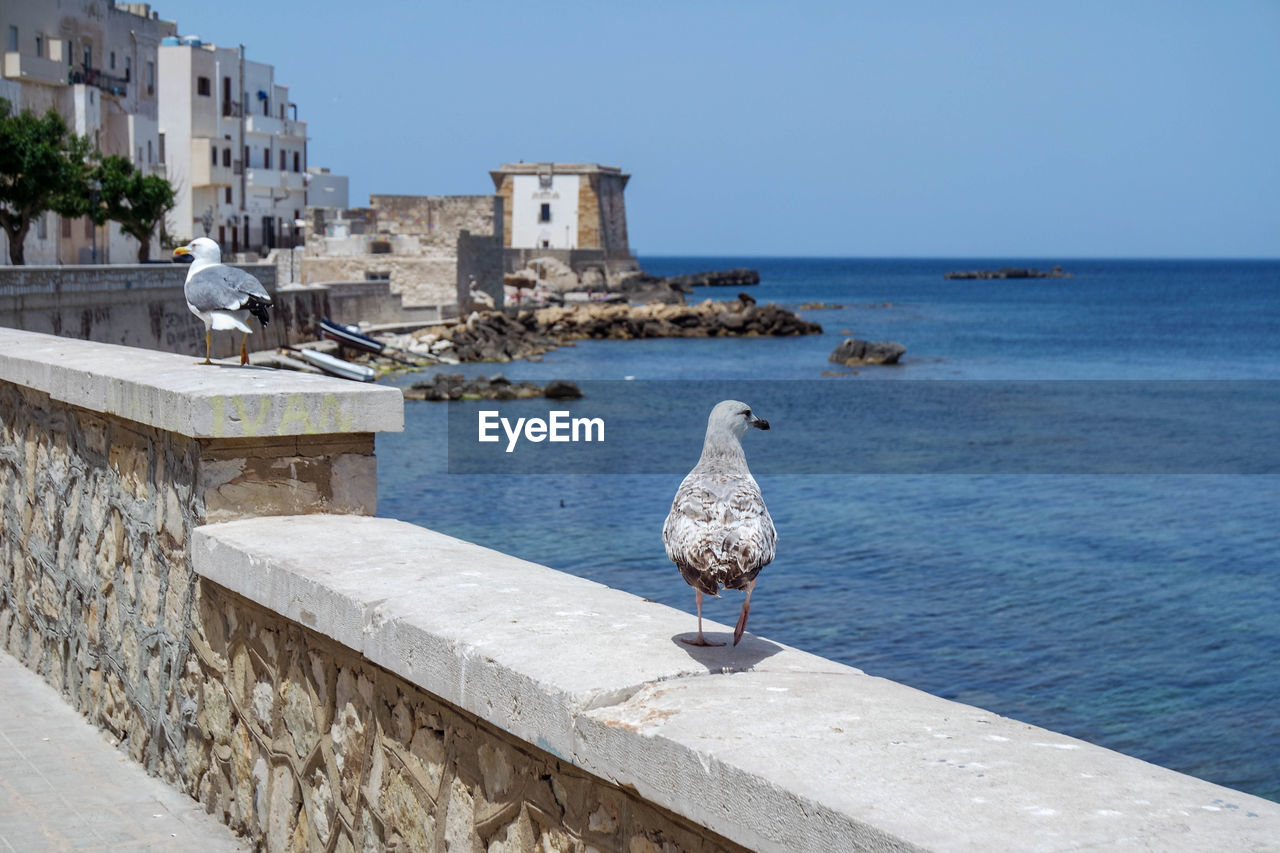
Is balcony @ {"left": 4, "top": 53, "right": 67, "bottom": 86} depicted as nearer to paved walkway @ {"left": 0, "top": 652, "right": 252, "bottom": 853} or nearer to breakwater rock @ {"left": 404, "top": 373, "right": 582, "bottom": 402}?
breakwater rock @ {"left": 404, "top": 373, "right": 582, "bottom": 402}

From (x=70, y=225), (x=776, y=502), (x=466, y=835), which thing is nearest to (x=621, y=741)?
(x=466, y=835)

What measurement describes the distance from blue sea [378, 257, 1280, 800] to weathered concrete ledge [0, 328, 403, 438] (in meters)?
8.33

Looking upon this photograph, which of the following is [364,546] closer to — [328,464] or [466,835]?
[328,464]

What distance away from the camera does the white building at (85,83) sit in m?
39.7

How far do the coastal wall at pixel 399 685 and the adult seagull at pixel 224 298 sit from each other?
13.9 inches

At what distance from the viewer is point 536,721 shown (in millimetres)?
2406

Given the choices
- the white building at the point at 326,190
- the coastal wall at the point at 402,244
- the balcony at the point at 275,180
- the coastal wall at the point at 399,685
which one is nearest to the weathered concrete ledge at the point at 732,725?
the coastal wall at the point at 399,685

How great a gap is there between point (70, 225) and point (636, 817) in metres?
43.7

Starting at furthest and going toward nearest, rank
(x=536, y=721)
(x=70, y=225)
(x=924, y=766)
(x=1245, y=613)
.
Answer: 1. (x=70, y=225)
2. (x=1245, y=613)
3. (x=536, y=721)
4. (x=924, y=766)

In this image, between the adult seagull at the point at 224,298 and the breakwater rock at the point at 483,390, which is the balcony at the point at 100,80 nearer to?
the breakwater rock at the point at 483,390

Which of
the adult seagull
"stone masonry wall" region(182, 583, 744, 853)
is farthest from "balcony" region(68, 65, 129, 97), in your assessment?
"stone masonry wall" region(182, 583, 744, 853)

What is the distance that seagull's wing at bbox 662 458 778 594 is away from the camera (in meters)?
2.64

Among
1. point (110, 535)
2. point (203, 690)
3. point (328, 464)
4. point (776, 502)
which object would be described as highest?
point (328, 464)

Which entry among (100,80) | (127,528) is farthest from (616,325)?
(127,528)
